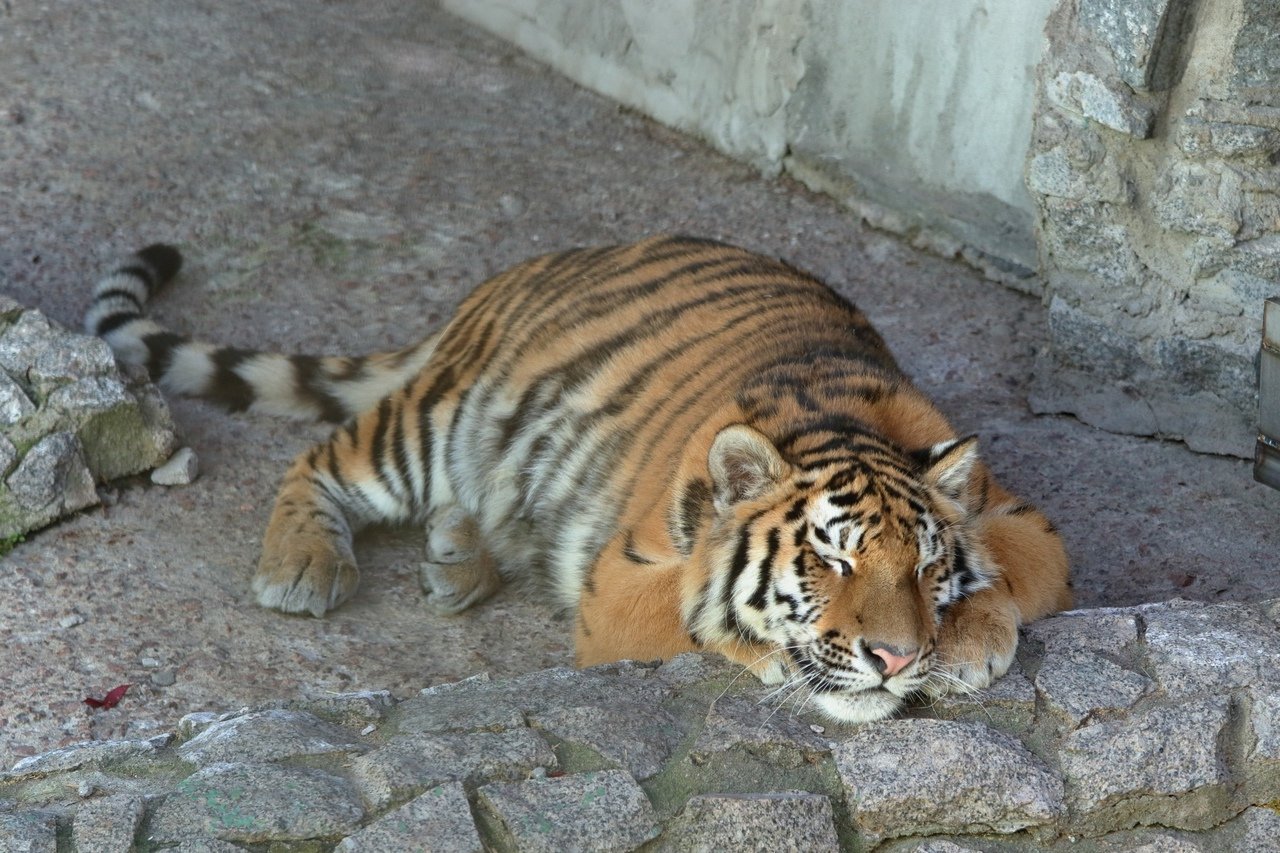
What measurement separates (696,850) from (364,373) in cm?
225

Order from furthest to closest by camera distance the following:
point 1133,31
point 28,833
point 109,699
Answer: point 1133,31
point 109,699
point 28,833

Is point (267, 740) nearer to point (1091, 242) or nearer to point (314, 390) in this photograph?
point (314, 390)

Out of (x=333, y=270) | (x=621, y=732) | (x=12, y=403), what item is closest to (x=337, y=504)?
(x=12, y=403)

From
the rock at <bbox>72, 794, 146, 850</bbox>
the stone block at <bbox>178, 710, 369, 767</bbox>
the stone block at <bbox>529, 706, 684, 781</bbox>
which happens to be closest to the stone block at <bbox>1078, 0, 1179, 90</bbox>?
the stone block at <bbox>529, 706, 684, 781</bbox>

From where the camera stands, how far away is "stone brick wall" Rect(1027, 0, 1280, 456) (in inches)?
134

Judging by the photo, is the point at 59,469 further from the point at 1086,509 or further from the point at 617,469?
the point at 1086,509

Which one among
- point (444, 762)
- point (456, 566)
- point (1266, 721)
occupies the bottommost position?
point (456, 566)

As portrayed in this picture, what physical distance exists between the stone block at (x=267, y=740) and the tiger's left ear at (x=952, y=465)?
40.9 inches

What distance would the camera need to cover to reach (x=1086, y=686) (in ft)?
7.66

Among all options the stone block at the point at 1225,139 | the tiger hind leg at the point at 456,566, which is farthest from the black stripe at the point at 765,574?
the stone block at the point at 1225,139

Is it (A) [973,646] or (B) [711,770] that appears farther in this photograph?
(A) [973,646]

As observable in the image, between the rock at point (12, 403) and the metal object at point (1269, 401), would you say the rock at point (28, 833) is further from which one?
the metal object at point (1269, 401)

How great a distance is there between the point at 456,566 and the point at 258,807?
1.45 meters

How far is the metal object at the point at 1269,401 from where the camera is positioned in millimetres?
3252
